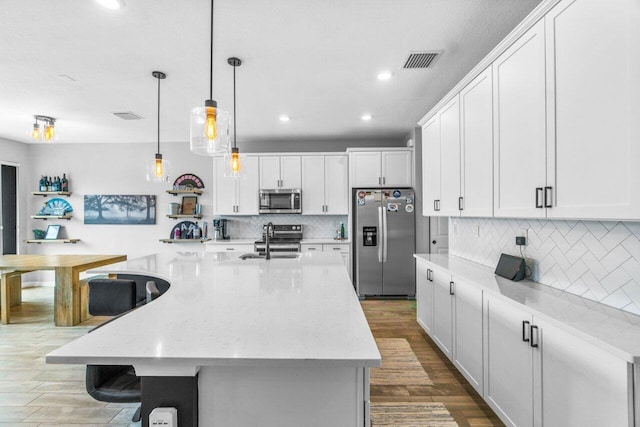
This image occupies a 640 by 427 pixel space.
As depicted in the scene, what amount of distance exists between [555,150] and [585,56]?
0.42 meters

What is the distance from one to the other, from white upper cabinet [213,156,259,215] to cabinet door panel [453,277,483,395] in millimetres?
3719

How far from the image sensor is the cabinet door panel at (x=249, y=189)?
5.48 m

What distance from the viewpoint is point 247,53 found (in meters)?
2.70

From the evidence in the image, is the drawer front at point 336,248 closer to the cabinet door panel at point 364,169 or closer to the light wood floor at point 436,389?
the cabinet door panel at point 364,169

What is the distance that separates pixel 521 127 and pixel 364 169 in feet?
11.0

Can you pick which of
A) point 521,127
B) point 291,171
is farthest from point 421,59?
point 291,171

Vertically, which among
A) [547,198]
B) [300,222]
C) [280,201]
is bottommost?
[300,222]

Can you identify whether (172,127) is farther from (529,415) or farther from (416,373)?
(529,415)

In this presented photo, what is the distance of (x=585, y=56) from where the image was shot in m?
1.45

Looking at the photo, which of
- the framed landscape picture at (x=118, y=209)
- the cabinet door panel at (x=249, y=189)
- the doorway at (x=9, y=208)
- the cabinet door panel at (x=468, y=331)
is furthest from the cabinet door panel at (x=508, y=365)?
the doorway at (x=9, y=208)

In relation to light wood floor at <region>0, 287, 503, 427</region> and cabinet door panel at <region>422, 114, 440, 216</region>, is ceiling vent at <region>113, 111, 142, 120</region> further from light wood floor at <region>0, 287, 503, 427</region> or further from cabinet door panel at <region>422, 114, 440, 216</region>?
cabinet door panel at <region>422, 114, 440, 216</region>

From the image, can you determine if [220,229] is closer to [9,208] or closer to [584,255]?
[9,208]

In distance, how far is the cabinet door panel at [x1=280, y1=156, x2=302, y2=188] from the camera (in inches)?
215

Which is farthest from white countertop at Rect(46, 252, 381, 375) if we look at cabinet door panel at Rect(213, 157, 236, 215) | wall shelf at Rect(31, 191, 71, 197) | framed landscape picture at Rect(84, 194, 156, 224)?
wall shelf at Rect(31, 191, 71, 197)
